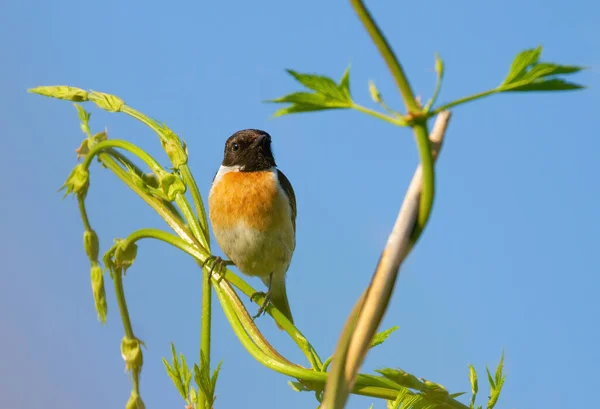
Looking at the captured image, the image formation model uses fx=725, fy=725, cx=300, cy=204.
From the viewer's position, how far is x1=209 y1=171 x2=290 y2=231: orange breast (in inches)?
121

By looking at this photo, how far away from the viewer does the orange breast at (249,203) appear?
307 centimetres

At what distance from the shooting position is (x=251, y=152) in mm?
3396

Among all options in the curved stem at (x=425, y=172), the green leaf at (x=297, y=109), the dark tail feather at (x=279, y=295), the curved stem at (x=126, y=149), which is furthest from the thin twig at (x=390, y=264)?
the dark tail feather at (x=279, y=295)

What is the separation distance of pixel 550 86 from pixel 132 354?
113 centimetres

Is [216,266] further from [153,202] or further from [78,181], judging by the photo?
[78,181]

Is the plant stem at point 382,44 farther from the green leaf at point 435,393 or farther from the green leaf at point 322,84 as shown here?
the green leaf at point 435,393

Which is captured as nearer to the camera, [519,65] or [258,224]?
[519,65]

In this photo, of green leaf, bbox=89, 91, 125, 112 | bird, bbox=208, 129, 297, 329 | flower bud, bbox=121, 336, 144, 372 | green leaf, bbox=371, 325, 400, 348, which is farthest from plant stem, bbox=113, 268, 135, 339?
bird, bbox=208, 129, 297, 329

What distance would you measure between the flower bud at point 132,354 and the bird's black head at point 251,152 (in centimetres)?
186

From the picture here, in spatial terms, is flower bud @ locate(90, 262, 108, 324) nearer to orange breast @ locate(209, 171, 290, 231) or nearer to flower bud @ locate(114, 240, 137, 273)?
flower bud @ locate(114, 240, 137, 273)

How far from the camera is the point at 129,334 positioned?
1548 millimetres

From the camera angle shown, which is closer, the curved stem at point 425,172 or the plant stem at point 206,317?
the curved stem at point 425,172

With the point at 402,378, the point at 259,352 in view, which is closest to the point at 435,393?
the point at 402,378

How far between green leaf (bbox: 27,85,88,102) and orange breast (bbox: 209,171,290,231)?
1403 millimetres
